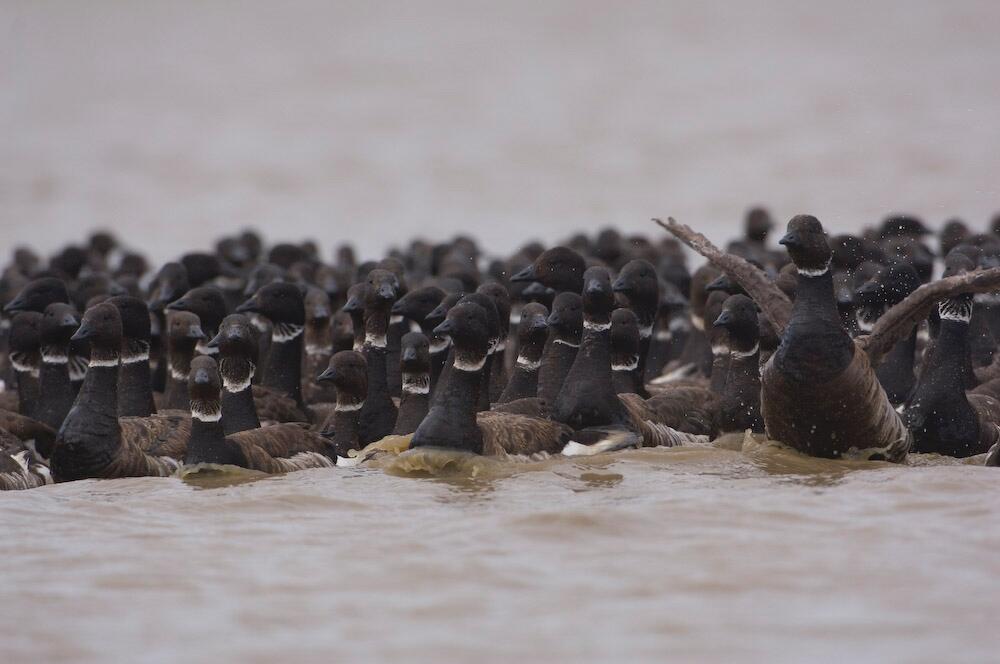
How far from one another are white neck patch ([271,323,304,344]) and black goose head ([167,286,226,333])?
58 cm

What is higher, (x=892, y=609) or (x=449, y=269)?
(x=449, y=269)

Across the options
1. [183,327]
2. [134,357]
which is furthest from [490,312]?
[134,357]

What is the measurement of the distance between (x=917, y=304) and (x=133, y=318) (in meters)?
6.80

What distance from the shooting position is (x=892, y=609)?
23.6 feet

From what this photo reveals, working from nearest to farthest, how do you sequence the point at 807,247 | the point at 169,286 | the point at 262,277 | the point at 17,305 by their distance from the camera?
the point at 807,247, the point at 17,305, the point at 169,286, the point at 262,277

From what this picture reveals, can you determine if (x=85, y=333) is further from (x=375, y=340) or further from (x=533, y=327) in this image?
(x=533, y=327)

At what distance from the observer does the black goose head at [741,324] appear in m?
13.2

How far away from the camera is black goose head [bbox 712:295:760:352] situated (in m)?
→ 13.2

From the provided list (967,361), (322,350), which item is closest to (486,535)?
(967,361)

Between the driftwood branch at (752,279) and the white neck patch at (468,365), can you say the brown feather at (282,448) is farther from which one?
the driftwood branch at (752,279)

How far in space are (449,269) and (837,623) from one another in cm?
1297

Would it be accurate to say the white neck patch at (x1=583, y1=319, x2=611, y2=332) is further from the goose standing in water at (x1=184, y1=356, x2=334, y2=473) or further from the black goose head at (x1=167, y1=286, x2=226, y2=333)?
the black goose head at (x1=167, y1=286, x2=226, y2=333)

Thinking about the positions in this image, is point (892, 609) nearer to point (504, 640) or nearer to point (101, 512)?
point (504, 640)

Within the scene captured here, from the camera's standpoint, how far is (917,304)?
1126 cm
